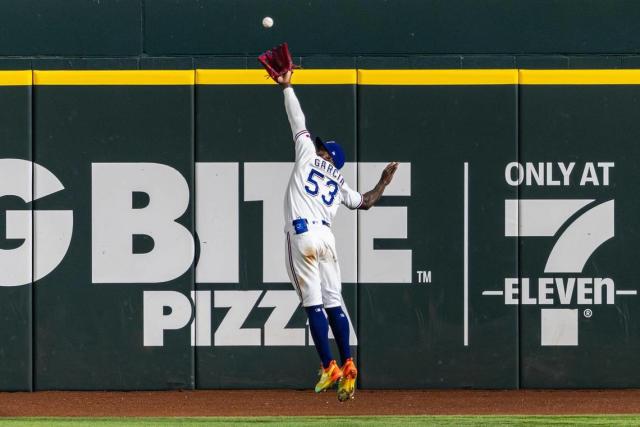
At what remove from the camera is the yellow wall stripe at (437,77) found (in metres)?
10.9

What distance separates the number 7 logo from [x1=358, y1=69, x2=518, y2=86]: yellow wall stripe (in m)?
0.97

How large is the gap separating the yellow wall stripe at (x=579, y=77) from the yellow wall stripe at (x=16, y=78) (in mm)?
3889

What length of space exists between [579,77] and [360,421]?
3.50 metres

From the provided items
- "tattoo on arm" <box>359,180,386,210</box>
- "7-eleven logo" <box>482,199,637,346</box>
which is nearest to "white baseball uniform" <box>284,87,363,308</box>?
"tattoo on arm" <box>359,180,386,210</box>

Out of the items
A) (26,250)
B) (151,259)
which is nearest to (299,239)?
(151,259)

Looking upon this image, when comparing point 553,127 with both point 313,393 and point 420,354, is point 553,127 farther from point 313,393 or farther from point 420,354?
point 313,393

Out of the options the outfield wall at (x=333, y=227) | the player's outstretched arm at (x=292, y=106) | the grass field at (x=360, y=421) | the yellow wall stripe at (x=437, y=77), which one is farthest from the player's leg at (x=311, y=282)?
the yellow wall stripe at (x=437, y=77)

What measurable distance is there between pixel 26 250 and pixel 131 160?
1.09 meters

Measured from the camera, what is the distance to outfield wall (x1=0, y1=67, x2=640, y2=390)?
11.0 metres

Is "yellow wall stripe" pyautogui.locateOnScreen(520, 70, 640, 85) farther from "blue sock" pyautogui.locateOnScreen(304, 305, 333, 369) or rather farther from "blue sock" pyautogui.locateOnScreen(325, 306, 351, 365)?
"blue sock" pyautogui.locateOnScreen(304, 305, 333, 369)

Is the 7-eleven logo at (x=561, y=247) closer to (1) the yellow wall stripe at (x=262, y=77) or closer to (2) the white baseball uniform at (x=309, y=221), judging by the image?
(1) the yellow wall stripe at (x=262, y=77)

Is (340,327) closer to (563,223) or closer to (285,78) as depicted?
(285,78)
